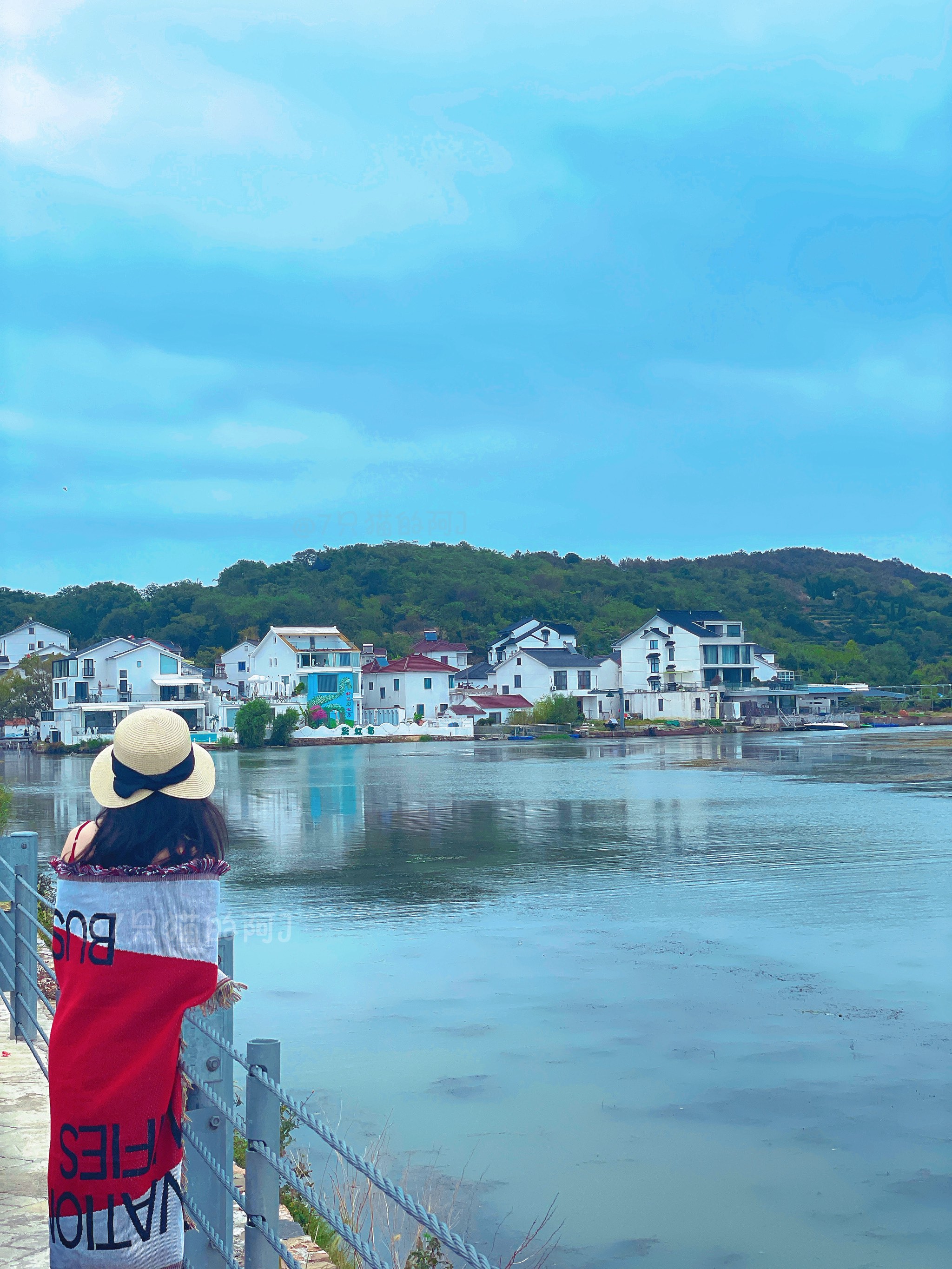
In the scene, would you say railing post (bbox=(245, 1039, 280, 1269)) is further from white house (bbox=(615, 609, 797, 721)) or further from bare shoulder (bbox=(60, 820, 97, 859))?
white house (bbox=(615, 609, 797, 721))

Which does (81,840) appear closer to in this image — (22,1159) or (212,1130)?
(212,1130)

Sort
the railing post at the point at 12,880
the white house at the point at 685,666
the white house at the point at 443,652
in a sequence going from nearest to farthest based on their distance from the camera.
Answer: the railing post at the point at 12,880 → the white house at the point at 685,666 → the white house at the point at 443,652

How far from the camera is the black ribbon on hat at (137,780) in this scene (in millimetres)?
2668

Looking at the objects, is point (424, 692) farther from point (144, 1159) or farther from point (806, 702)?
point (144, 1159)

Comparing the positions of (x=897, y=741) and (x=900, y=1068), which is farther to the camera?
(x=897, y=741)

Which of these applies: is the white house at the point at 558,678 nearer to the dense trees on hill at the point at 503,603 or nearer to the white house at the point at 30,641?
the dense trees on hill at the point at 503,603

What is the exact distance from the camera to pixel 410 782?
32250 mm

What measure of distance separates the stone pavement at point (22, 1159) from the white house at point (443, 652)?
210 feet

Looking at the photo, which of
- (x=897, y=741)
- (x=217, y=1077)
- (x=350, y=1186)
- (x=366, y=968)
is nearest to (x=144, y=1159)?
(x=217, y=1077)

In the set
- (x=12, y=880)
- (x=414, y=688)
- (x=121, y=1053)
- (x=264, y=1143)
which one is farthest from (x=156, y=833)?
(x=414, y=688)

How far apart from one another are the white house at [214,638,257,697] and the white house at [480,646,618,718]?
46.7 feet

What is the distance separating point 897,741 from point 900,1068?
45814 millimetres

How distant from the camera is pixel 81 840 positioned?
8.58ft

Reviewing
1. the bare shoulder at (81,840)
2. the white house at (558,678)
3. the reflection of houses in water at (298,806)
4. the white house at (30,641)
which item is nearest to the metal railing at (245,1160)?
the bare shoulder at (81,840)
